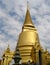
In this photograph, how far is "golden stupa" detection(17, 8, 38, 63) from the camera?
1670 inches

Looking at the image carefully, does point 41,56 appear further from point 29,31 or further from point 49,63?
point 29,31

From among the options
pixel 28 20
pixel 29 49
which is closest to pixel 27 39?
pixel 29 49

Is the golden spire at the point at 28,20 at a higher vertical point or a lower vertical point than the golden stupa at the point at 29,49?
higher

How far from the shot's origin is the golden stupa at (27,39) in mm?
42406

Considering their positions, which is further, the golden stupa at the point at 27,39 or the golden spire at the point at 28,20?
the golden spire at the point at 28,20

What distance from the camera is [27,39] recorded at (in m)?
45.8

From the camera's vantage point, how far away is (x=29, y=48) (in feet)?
142

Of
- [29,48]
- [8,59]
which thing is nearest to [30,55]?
[29,48]

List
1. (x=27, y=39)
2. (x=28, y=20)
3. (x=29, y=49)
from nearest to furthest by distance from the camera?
(x=29, y=49) < (x=27, y=39) < (x=28, y=20)

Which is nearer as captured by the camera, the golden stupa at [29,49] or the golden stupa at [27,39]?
the golden stupa at [29,49]

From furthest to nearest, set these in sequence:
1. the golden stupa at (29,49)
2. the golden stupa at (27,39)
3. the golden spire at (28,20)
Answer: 1. the golden spire at (28,20)
2. the golden stupa at (27,39)
3. the golden stupa at (29,49)

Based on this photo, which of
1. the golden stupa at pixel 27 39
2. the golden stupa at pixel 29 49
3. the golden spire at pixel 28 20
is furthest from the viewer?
the golden spire at pixel 28 20

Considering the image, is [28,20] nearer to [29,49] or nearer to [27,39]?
[27,39]

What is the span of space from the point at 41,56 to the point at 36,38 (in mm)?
6694
